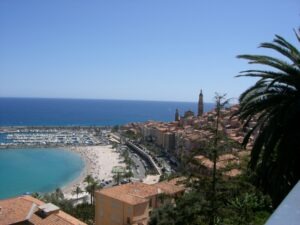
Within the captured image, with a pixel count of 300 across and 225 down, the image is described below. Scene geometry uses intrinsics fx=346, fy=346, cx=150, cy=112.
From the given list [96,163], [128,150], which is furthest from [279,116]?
[128,150]

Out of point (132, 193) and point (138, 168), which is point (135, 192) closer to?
point (132, 193)

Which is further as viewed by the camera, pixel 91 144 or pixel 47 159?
pixel 91 144

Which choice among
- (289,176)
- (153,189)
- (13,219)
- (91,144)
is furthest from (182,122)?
(289,176)

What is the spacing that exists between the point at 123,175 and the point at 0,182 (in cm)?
1984

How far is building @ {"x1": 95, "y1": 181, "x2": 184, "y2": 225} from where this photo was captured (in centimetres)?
2434

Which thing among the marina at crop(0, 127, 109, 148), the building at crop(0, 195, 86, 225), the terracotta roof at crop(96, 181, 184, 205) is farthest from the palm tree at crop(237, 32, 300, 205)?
the marina at crop(0, 127, 109, 148)

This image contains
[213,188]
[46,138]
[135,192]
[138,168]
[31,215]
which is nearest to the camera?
[213,188]

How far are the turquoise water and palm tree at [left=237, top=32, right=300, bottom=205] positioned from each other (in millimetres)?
46941

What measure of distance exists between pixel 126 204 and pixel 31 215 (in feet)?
21.1

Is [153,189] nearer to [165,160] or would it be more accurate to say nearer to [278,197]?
[278,197]

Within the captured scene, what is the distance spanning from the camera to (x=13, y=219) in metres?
20.2

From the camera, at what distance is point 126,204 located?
79.7 ft

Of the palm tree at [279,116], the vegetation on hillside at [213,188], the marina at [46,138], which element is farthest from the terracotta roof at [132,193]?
the marina at [46,138]

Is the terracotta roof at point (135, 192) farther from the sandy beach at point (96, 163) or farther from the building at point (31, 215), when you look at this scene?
the sandy beach at point (96, 163)
